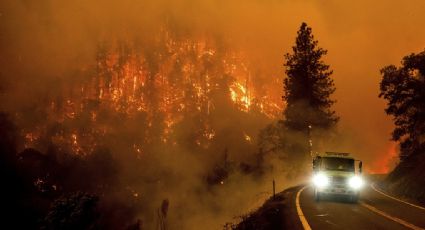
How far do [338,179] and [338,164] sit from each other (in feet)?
3.96

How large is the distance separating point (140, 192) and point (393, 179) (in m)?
94.9

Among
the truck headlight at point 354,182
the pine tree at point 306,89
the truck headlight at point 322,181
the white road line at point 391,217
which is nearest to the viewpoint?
the white road line at point 391,217

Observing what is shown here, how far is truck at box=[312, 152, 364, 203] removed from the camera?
19.9 metres

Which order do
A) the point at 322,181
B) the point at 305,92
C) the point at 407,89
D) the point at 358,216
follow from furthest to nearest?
the point at 305,92, the point at 407,89, the point at 322,181, the point at 358,216

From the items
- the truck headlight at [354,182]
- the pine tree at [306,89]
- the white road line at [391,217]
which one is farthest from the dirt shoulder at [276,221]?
the pine tree at [306,89]

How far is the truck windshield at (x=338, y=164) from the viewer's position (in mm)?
20688

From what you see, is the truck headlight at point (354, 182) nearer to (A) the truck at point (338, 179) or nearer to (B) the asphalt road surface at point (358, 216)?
(A) the truck at point (338, 179)

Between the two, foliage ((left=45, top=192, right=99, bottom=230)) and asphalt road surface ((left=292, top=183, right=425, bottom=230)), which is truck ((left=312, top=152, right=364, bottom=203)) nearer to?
asphalt road surface ((left=292, top=183, right=425, bottom=230))

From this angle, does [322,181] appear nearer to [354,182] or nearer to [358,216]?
[354,182]

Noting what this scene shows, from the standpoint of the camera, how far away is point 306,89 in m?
56.9

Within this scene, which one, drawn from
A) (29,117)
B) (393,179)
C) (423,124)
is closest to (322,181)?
(393,179)

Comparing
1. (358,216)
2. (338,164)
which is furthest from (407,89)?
(358,216)

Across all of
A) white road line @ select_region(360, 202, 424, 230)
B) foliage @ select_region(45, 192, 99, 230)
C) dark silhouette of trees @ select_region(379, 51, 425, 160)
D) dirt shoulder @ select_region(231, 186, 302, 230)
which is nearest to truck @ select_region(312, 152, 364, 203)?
white road line @ select_region(360, 202, 424, 230)

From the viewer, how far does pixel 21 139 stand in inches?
5581
